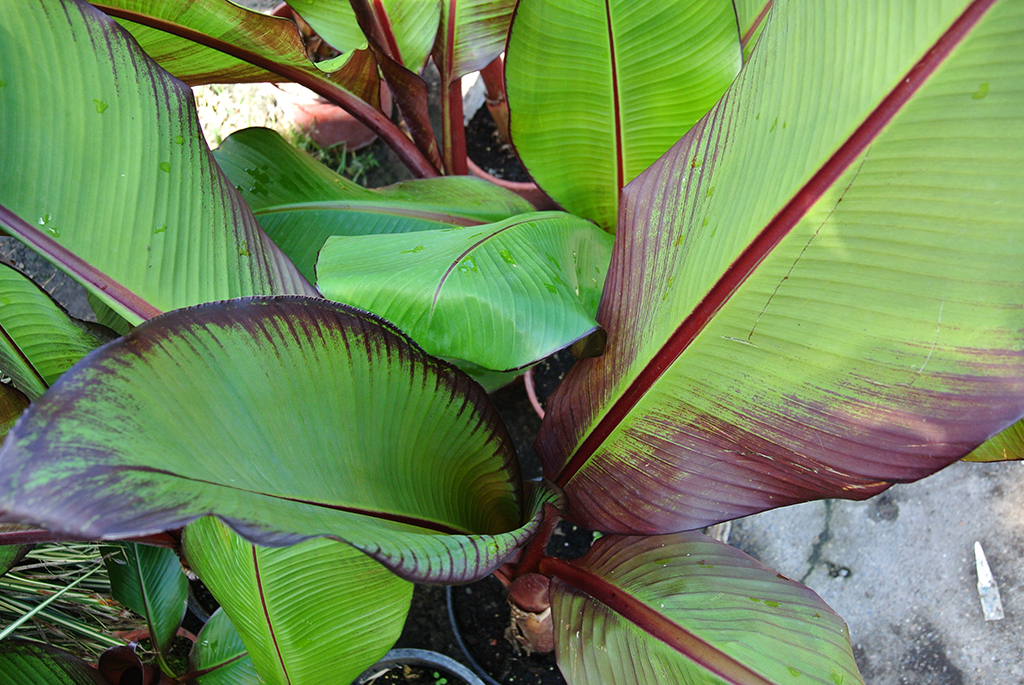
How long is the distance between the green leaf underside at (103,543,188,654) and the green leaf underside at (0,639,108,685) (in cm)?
10

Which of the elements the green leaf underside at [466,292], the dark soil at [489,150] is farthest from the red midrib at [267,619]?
the dark soil at [489,150]

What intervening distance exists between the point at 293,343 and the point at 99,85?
0.31 meters

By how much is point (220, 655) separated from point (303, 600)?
324 mm

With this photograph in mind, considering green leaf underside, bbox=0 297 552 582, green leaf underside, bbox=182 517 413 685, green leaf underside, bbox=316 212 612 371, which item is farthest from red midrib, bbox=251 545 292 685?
green leaf underside, bbox=316 212 612 371

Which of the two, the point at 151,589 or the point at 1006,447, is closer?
the point at 1006,447

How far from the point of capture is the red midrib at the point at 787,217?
0.38 m

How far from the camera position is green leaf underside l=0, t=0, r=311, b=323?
502mm

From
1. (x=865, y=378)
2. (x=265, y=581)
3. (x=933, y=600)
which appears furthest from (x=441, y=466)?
(x=933, y=600)

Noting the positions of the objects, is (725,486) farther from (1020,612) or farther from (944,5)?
(1020,612)

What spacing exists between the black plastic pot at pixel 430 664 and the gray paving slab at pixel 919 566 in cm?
55

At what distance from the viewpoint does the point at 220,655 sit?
0.75 m

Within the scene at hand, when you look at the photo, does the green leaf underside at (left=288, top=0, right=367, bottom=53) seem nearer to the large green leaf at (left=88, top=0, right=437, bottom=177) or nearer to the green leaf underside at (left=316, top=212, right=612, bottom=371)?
the large green leaf at (left=88, top=0, right=437, bottom=177)

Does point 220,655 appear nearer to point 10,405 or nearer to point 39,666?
point 39,666

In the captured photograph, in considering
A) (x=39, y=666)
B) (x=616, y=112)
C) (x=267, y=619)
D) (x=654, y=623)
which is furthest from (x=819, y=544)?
(x=39, y=666)
